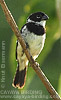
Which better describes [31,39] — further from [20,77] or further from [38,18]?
[20,77]

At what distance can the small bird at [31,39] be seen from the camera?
335cm

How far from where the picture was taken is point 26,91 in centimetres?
369

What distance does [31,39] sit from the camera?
10.9ft

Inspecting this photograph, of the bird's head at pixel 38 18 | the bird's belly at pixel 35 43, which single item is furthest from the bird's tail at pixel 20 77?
the bird's head at pixel 38 18

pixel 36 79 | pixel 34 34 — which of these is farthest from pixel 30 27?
pixel 36 79

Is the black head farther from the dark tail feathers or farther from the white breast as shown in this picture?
the dark tail feathers

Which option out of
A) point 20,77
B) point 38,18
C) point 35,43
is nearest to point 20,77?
point 20,77

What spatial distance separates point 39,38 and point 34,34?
2.4 inches

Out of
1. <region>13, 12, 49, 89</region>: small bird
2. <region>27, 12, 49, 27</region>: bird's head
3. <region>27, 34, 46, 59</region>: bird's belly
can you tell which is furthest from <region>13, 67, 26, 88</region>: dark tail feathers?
<region>27, 12, 49, 27</region>: bird's head

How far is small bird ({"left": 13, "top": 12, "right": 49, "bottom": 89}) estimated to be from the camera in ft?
11.0

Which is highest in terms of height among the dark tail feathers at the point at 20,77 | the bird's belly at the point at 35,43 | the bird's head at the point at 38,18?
the bird's head at the point at 38,18

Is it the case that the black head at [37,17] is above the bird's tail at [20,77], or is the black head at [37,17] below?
above

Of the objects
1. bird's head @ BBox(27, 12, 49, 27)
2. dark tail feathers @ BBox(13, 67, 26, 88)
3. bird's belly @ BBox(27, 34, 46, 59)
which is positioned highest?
bird's head @ BBox(27, 12, 49, 27)

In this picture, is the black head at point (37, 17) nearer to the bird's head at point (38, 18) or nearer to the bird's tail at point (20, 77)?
the bird's head at point (38, 18)
